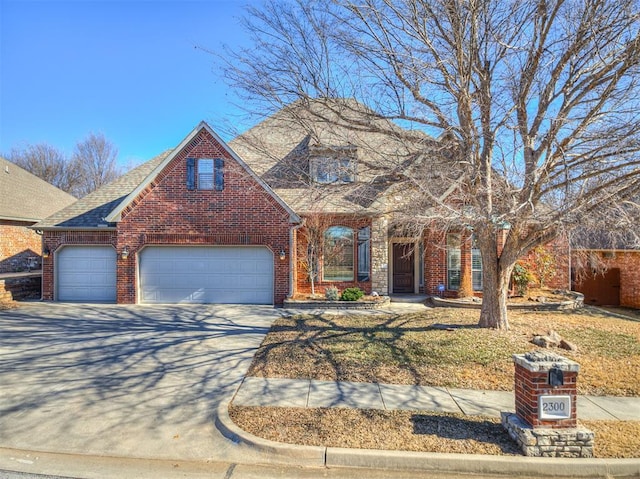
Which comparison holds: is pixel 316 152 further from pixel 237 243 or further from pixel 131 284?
pixel 131 284

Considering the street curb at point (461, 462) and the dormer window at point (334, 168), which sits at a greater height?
the dormer window at point (334, 168)

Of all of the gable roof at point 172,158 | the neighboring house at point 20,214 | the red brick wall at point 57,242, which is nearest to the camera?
the gable roof at point 172,158

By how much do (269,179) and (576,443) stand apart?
7.85m

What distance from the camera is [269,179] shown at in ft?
30.9

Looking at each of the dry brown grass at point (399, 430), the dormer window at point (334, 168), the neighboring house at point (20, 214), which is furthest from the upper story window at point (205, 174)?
the neighboring house at point (20, 214)

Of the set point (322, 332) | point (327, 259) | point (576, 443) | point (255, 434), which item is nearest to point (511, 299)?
point (327, 259)

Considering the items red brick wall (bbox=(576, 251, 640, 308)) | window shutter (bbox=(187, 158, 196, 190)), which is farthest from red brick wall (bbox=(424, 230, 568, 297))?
window shutter (bbox=(187, 158, 196, 190))

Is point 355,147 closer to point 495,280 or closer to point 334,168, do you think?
point 334,168

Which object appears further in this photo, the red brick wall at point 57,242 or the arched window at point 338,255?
the arched window at point 338,255

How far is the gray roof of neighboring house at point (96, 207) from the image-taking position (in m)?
12.8

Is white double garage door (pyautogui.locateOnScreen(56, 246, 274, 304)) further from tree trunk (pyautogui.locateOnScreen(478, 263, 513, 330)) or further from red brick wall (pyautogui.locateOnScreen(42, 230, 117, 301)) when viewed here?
tree trunk (pyautogui.locateOnScreen(478, 263, 513, 330))

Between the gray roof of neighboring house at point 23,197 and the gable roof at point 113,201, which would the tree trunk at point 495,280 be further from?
the gray roof of neighboring house at point 23,197

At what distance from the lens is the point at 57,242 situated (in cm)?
1280

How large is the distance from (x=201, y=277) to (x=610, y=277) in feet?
52.7
